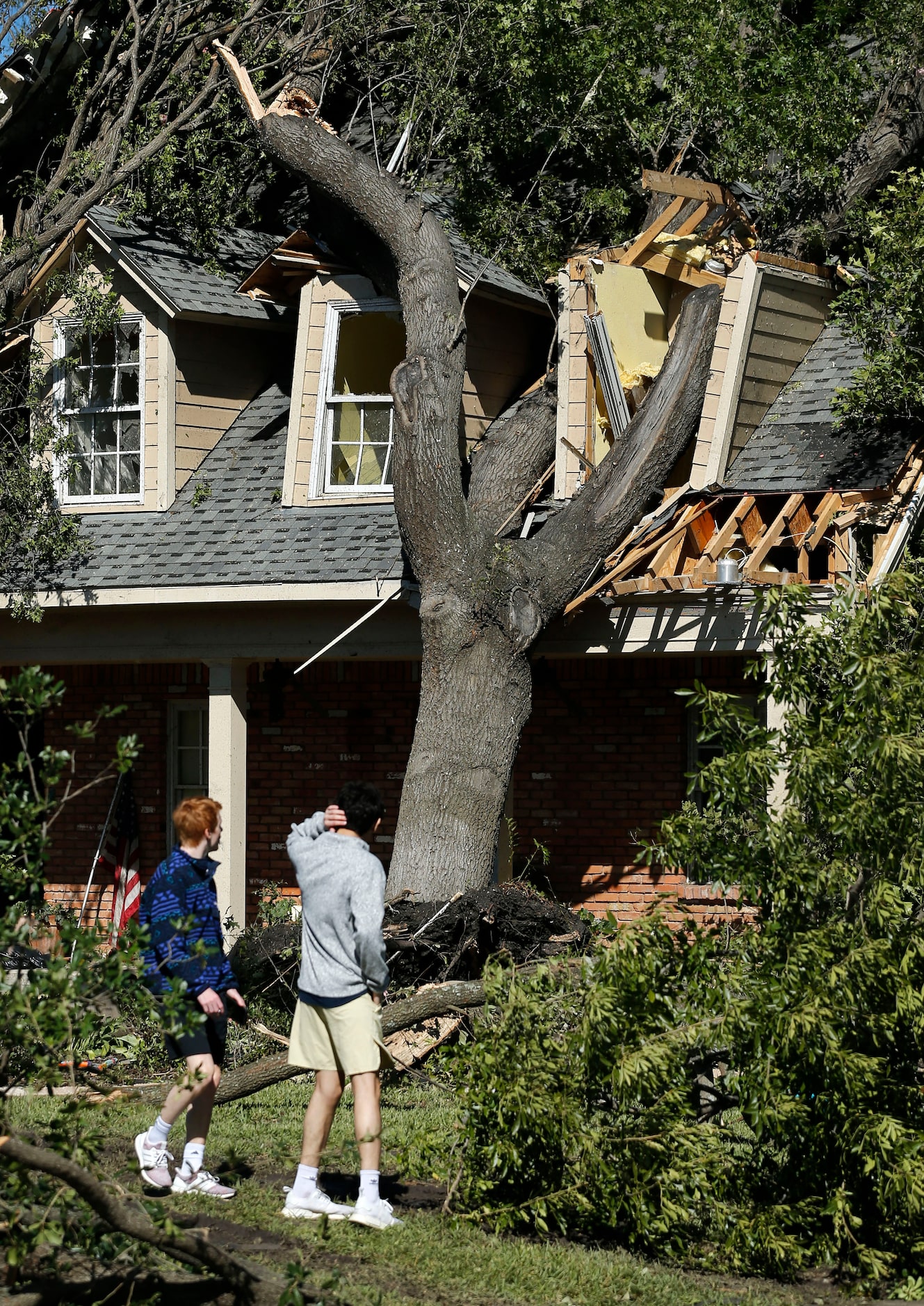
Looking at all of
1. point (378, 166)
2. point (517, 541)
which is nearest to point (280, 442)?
point (378, 166)

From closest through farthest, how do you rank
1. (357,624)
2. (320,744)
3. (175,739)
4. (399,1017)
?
(399,1017) → (357,624) → (320,744) → (175,739)

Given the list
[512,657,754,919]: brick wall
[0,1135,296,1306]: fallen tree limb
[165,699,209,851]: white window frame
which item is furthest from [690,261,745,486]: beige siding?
[0,1135,296,1306]: fallen tree limb

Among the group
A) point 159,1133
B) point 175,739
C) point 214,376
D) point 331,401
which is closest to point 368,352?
point 331,401

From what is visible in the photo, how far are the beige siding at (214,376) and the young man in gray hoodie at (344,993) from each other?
24.4ft

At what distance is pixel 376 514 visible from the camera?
1229 centimetres

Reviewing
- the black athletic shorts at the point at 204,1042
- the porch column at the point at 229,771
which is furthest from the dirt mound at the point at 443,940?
the black athletic shorts at the point at 204,1042

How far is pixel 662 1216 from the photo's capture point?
611 centimetres

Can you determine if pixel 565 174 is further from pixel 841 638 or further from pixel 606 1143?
pixel 606 1143

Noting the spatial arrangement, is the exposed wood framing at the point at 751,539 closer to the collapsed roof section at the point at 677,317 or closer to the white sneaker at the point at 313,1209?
the collapsed roof section at the point at 677,317

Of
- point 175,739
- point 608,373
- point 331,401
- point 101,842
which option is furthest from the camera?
point 175,739

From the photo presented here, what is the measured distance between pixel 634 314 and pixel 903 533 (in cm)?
298

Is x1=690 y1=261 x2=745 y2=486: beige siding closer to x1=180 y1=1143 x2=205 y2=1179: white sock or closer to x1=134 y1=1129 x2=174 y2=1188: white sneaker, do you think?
x1=180 y1=1143 x2=205 y2=1179: white sock

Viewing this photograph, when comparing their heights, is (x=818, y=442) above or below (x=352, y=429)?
below

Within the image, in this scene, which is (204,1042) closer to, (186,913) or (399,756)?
(186,913)
